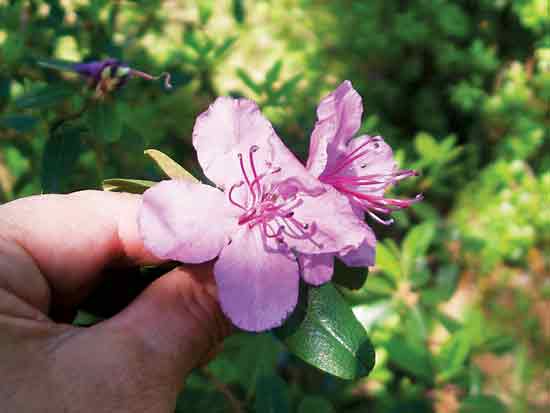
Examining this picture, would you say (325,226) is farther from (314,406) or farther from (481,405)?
(481,405)

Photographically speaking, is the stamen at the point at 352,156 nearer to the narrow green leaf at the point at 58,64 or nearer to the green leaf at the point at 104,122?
the green leaf at the point at 104,122

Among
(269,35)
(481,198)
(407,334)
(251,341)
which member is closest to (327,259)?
(251,341)

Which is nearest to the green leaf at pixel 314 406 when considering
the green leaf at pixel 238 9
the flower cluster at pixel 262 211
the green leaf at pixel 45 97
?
the flower cluster at pixel 262 211

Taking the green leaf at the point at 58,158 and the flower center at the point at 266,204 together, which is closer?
the flower center at the point at 266,204

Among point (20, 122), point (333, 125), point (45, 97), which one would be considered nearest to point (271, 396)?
point (333, 125)

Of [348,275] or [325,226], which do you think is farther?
[348,275]

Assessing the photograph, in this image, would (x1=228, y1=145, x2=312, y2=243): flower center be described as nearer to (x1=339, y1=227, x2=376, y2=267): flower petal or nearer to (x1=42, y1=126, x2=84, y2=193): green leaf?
(x1=339, y1=227, x2=376, y2=267): flower petal

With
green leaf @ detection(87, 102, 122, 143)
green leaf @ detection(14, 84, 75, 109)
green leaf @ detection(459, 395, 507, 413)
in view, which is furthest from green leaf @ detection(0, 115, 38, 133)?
green leaf @ detection(459, 395, 507, 413)
